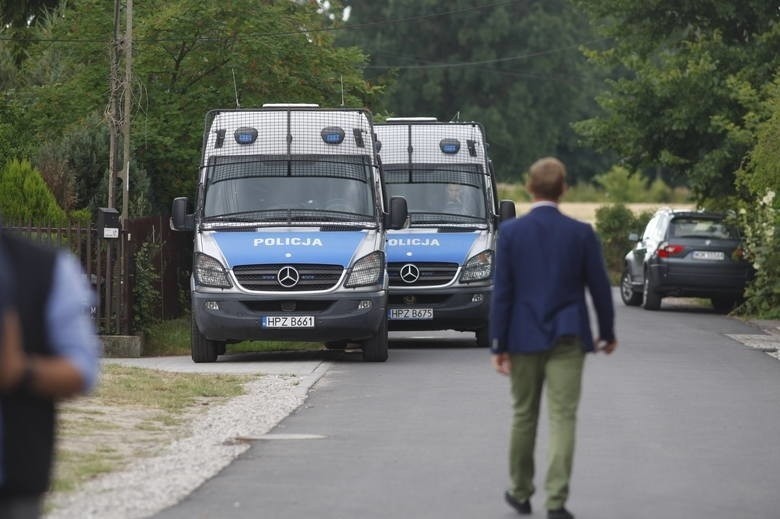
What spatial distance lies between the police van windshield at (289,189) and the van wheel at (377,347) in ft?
3.87

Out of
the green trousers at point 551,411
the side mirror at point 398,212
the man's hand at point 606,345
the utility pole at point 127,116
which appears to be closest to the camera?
the green trousers at point 551,411

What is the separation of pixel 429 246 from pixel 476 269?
0.61m

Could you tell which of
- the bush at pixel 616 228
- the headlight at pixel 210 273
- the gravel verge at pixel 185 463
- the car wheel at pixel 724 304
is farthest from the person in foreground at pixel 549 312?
the bush at pixel 616 228

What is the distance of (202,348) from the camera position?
741 inches

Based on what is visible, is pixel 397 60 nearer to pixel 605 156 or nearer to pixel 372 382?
pixel 605 156

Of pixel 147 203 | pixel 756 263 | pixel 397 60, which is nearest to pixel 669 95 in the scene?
pixel 756 263

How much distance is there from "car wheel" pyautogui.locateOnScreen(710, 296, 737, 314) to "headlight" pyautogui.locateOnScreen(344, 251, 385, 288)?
14692 mm

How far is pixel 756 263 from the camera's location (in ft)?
96.6

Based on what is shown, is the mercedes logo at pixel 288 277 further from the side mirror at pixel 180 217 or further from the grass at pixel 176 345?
the grass at pixel 176 345

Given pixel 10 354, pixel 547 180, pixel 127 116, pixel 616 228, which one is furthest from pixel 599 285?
pixel 616 228

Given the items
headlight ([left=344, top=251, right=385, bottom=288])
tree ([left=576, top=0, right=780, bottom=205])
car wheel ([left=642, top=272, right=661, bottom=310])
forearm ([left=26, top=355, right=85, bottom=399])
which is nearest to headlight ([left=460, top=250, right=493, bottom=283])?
headlight ([left=344, top=251, right=385, bottom=288])

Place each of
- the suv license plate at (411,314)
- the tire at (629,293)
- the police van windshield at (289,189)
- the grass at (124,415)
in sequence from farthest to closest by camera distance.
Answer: the tire at (629,293) → the suv license plate at (411,314) → the police van windshield at (289,189) → the grass at (124,415)

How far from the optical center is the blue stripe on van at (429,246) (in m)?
20.8

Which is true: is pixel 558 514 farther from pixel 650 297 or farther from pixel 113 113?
pixel 650 297
